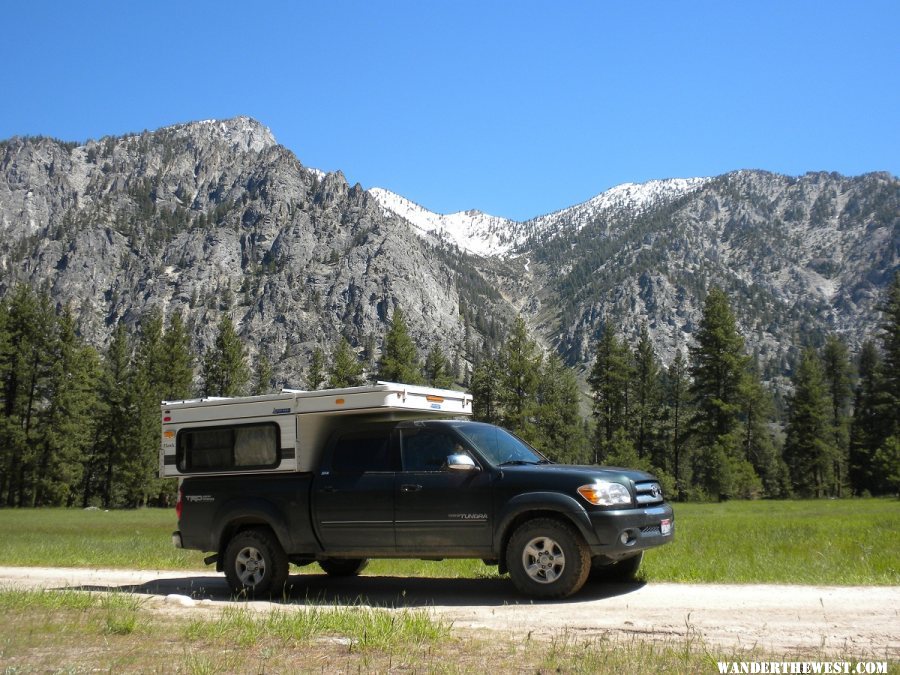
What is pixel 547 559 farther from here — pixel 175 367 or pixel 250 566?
pixel 175 367

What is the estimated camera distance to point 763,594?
9.06 meters

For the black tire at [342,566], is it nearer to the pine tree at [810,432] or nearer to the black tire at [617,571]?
the black tire at [617,571]

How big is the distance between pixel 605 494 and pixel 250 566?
17.2 feet

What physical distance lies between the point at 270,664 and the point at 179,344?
64.2 m

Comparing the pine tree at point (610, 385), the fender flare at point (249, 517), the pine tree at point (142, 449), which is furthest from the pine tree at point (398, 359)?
the fender flare at point (249, 517)

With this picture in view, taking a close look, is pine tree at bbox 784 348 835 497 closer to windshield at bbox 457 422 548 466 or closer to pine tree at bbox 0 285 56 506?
windshield at bbox 457 422 548 466

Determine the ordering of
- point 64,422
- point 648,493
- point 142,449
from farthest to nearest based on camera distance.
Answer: point 142,449
point 64,422
point 648,493

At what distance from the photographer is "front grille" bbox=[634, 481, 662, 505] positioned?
9.34 metres

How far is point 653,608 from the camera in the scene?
332 inches


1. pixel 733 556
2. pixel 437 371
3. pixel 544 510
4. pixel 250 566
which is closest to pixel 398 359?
pixel 437 371

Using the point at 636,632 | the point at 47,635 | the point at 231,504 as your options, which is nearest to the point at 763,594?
the point at 636,632

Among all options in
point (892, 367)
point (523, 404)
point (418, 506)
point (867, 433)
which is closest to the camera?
point (418, 506)

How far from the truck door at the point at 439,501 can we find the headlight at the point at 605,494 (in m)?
1.22

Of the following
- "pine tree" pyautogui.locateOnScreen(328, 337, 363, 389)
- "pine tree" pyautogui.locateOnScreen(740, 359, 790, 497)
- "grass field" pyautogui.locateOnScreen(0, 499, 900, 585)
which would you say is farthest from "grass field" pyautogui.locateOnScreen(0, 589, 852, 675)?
"pine tree" pyautogui.locateOnScreen(328, 337, 363, 389)
